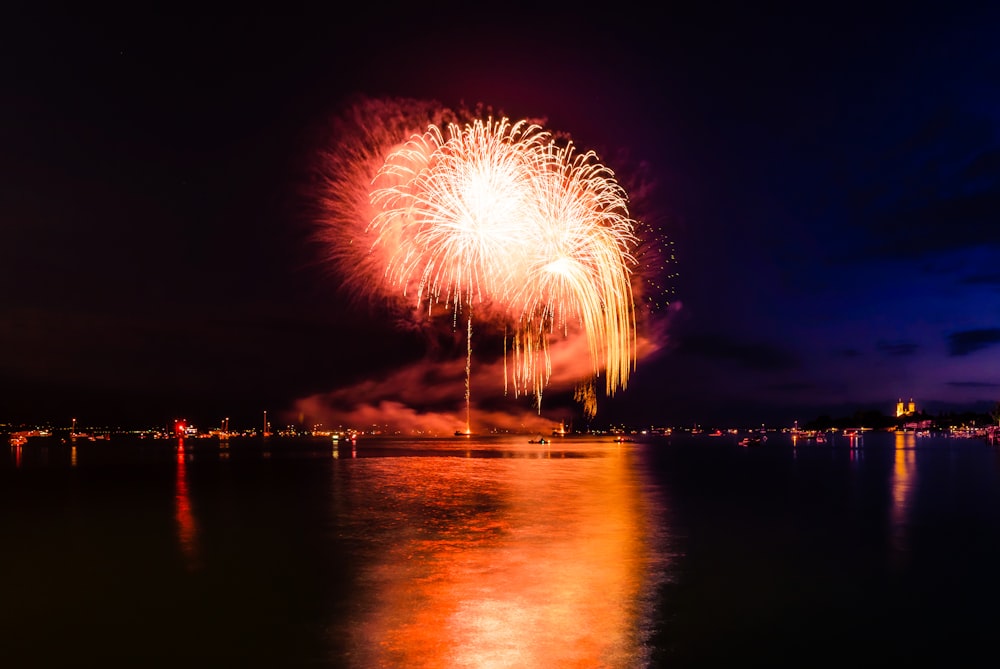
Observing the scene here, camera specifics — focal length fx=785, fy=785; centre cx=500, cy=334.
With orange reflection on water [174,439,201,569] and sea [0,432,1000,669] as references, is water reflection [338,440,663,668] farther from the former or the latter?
orange reflection on water [174,439,201,569]

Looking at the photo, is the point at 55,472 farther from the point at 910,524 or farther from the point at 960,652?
the point at 960,652

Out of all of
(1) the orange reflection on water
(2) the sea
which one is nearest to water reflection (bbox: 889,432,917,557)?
(2) the sea

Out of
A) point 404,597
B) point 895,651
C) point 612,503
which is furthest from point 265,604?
point 612,503

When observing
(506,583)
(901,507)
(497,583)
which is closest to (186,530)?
(497,583)

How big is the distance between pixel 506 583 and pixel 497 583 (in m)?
0.17

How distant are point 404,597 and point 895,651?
7.82 metres

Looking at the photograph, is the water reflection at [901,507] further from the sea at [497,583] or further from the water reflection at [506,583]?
the water reflection at [506,583]

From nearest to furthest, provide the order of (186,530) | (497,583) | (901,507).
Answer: (497,583) → (186,530) → (901,507)

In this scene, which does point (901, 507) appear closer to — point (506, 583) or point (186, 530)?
point (506, 583)

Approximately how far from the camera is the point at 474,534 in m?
21.9

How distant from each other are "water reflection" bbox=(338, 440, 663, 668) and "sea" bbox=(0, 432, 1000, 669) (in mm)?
63

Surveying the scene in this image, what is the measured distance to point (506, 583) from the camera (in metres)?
15.0

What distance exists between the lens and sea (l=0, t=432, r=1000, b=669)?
11.1 metres

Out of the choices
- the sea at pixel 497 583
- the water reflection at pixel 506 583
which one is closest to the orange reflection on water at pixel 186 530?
the sea at pixel 497 583
